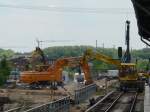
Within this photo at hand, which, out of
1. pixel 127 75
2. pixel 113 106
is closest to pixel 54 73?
pixel 127 75

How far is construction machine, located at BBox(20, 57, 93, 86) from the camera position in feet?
194

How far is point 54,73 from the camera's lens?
6041 centimetres

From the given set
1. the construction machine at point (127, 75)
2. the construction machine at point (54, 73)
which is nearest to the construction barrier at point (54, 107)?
the construction machine at point (127, 75)

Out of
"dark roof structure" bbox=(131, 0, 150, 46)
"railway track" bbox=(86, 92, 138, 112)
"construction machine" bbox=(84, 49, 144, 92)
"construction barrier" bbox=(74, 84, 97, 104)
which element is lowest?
"railway track" bbox=(86, 92, 138, 112)

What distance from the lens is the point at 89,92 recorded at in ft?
Result: 145

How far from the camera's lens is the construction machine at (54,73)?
59.1 meters

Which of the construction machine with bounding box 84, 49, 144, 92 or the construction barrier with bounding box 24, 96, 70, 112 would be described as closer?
the construction barrier with bounding box 24, 96, 70, 112

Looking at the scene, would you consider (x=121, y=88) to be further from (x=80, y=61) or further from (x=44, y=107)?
(x=44, y=107)

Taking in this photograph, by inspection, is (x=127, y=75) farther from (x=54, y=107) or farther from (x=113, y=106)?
(x=54, y=107)

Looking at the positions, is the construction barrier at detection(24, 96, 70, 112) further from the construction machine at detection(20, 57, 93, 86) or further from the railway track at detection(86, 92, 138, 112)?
the construction machine at detection(20, 57, 93, 86)

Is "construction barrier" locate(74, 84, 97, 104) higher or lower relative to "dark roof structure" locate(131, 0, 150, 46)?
lower

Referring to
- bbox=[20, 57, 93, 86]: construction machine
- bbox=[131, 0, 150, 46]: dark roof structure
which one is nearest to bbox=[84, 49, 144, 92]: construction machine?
bbox=[20, 57, 93, 86]: construction machine

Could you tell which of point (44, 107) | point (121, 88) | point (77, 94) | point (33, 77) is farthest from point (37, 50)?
point (44, 107)

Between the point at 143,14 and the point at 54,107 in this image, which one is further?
the point at 54,107
